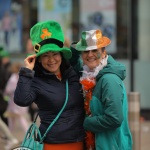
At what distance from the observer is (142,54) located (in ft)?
37.8

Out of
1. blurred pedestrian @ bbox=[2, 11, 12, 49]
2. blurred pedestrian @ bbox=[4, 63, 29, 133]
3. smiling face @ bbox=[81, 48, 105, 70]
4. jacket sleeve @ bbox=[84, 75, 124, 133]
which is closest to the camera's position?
jacket sleeve @ bbox=[84, 75, 124, 133]

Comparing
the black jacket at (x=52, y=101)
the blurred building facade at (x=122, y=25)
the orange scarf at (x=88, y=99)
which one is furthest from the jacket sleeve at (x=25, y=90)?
the blurred building facade at (x=122, y=25)

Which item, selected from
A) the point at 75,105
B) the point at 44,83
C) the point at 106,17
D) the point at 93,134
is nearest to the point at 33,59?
the point at 44,83

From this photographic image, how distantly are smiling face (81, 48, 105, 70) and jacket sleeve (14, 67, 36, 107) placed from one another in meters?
0.42

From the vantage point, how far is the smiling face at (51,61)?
11.9ft

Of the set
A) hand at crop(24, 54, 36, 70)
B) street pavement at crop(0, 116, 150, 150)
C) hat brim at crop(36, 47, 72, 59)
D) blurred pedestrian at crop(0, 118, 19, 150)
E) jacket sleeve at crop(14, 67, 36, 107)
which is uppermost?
hat brim at crop(36, 47, 72, 59)

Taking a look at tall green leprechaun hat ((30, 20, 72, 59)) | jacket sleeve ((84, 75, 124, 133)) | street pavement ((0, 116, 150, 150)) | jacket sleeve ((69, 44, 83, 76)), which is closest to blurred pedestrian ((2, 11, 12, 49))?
street pavement ((0, 116, 150, 150))

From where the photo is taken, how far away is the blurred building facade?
11398mm

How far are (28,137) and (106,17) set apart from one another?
26.7ft

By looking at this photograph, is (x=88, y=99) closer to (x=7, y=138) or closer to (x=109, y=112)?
(x=109, y=112)

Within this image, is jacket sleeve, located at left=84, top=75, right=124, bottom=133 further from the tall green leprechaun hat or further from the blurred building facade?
the blurred building facade

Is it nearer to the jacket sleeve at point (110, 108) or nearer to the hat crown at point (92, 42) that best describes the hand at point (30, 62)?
the hat crown at point (92, 42)

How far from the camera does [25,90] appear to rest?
138 inches

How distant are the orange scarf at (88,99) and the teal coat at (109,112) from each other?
0.19 ft
